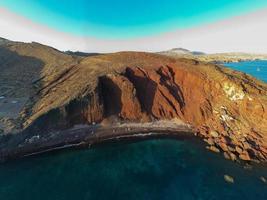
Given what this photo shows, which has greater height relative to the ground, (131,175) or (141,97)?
(141,97)

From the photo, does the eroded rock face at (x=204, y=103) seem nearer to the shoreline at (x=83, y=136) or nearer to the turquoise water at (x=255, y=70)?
the shoreline at (x=83, y=136)

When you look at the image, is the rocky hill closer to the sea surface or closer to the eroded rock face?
the eroded rock face

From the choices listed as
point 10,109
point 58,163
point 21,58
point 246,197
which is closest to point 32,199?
point 58,163

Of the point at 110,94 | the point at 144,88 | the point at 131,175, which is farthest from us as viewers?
the point at 144,88

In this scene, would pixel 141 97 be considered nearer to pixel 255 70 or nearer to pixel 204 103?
pixel 204 103

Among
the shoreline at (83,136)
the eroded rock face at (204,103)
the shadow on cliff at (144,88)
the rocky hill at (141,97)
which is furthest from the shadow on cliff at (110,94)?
the shoreline at (83,136)

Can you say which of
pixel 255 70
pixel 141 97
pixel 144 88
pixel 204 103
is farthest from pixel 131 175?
pixel 255 70
